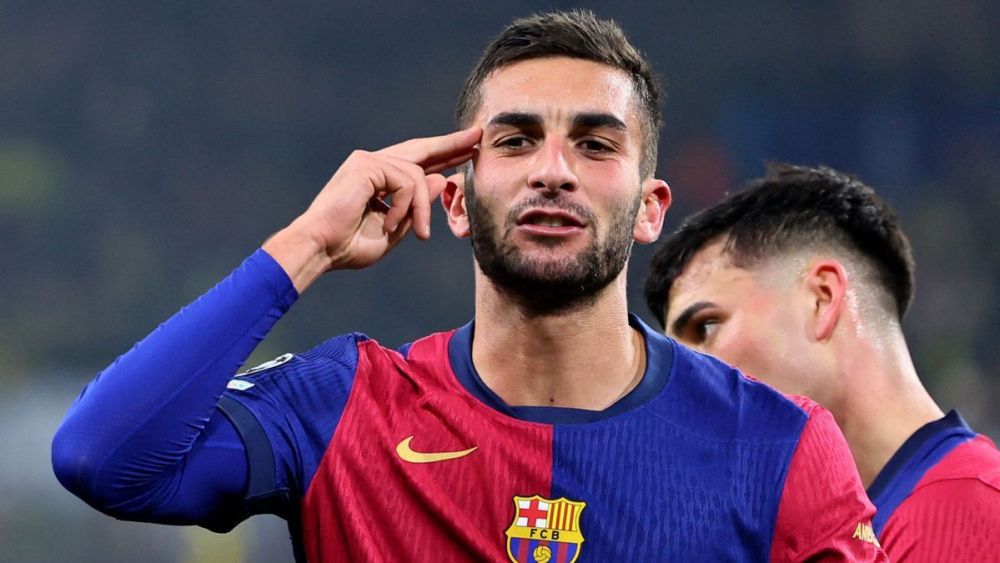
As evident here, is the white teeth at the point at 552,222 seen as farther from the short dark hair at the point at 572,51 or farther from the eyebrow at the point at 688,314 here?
Result: the eyebrow at the point at 688,314

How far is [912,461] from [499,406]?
1219mm

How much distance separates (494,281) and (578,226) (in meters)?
0.20

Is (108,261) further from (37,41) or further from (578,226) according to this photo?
(578,226)

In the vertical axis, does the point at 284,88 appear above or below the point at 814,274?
above

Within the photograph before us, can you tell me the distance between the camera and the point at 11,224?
21.6 ft

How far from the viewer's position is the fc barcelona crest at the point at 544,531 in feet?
6.57

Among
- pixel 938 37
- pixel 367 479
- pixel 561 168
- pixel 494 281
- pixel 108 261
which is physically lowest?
pixel 367 479

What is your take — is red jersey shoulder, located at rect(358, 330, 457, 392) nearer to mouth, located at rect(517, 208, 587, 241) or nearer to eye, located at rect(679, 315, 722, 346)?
mouth, located at rect(517, 208, 587, 241)

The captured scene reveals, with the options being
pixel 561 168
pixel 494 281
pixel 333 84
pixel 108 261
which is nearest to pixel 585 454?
pixel 494 281

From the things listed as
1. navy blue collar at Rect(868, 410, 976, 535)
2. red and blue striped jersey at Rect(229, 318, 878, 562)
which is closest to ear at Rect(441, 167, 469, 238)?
red and blue striped jersey at Rect(229, 318, 878, 562)

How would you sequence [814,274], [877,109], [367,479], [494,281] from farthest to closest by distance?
[877,109] < [814,274] < [494,281] < [367,479]

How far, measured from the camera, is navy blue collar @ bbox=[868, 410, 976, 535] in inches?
108

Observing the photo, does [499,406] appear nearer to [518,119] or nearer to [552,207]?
[552,207]

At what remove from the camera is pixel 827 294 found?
326 cm
